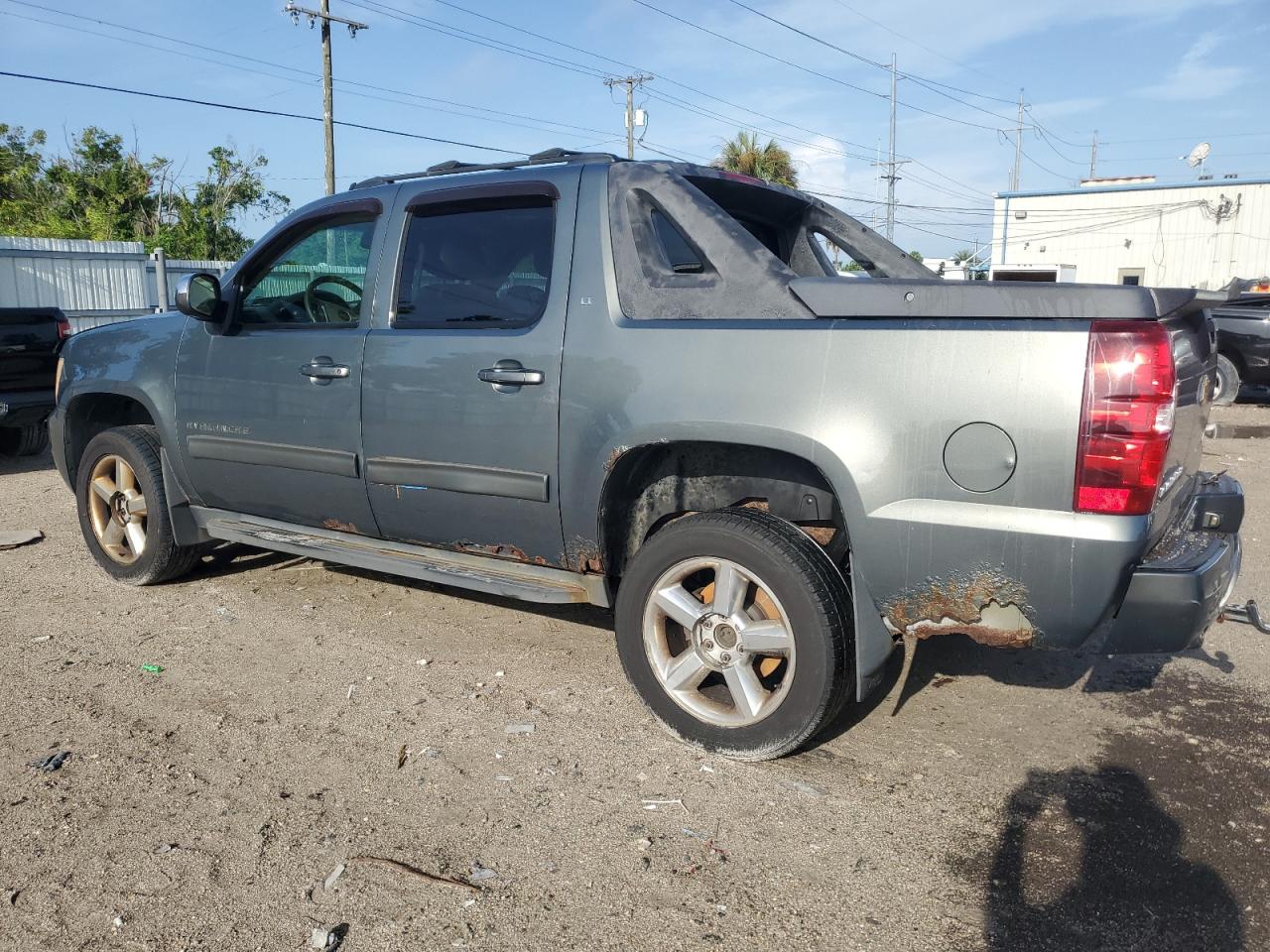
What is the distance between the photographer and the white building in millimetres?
30906

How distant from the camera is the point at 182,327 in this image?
479cm

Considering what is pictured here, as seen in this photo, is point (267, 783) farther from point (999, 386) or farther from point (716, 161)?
point (716, 161)

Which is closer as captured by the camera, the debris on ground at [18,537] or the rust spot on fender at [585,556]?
the rust spot on fender at [585,556]

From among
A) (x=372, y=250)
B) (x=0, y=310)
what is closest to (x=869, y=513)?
(x=372, y=250)

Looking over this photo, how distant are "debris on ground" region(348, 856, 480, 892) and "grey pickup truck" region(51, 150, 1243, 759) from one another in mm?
1021

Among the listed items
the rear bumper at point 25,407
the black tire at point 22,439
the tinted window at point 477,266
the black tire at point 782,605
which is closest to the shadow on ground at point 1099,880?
the black tire at point 782,605

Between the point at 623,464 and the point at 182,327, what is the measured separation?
2.60 m

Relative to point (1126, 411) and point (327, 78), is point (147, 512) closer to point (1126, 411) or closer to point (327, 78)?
point (1126, 411)

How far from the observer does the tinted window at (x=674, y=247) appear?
354 cm

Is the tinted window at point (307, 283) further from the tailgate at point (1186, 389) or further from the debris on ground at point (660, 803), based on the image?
the tailgate at point (1186, 389)

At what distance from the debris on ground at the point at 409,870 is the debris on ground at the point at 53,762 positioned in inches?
48.2

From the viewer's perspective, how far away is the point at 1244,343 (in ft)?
40.8

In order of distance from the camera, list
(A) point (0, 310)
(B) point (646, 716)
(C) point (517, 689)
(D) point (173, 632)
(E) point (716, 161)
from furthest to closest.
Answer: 1. (E) point (716, 161)
2. (A) point (0, 310)
3. (D) point (173, 632)
4. (C) point (517, 689)
5. (B) point (646, 716)

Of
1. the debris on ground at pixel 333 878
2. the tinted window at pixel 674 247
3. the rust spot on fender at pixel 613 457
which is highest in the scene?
the tinted window at pixel 674 247
